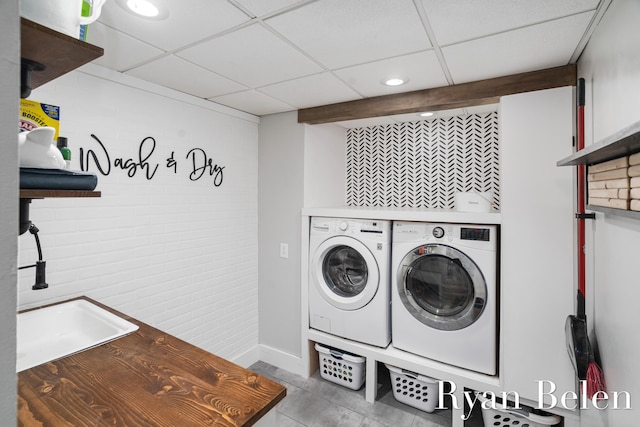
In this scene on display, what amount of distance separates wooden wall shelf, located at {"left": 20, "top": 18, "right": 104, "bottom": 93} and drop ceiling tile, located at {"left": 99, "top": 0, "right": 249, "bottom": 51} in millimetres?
706

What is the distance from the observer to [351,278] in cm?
269

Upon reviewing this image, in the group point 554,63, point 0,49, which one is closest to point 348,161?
point 554,63

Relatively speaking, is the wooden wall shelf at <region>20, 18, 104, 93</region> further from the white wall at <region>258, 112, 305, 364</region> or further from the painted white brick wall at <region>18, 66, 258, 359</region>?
the white wall at <region>258, 112, 305, 364</region>

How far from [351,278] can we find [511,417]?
4.60 feet

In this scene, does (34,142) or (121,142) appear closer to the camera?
(34,142)

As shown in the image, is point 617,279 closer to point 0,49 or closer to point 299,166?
point 0,49

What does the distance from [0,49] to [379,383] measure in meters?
3.06

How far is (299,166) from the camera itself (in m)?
2.82

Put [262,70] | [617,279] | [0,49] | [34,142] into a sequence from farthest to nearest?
1. [262,70]
2. [617,279]
3. [34,142]
4. [0,49]

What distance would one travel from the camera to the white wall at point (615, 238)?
1078 mm

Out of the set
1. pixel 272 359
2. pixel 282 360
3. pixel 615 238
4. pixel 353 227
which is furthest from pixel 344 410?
pixel 615 238

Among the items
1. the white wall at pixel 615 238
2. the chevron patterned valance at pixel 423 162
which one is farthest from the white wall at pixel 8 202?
the chevron patterned valance at pixel 423 162

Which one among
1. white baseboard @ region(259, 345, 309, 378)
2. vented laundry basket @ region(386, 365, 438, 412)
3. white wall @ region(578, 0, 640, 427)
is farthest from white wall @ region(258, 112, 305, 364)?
white wall @ region(578, 0, 640, 427)

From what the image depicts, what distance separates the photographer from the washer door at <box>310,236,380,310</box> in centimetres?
246
